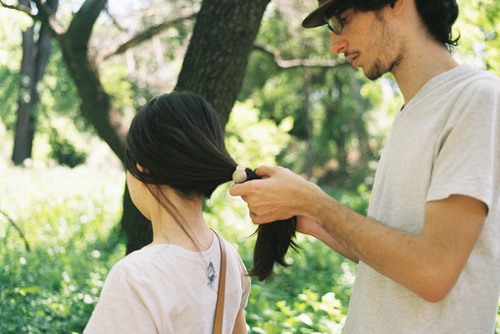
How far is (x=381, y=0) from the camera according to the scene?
197cm

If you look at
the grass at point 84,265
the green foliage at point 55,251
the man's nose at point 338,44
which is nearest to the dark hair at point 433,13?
the man's nose at point 338,44

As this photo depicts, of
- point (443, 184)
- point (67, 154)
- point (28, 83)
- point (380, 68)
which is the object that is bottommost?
point (67, 154)

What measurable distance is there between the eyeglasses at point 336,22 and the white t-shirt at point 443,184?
362 millimetres

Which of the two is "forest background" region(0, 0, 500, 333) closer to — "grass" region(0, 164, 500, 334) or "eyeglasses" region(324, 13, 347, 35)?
"grass" region(0, 164, 500, 334)

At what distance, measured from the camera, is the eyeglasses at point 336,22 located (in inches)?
82.7

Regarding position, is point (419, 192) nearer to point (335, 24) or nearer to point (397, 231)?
point (397, 231)

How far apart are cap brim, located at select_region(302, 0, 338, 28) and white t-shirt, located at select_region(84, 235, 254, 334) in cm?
83

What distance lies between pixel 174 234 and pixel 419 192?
2.47 feet

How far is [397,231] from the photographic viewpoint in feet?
5.64

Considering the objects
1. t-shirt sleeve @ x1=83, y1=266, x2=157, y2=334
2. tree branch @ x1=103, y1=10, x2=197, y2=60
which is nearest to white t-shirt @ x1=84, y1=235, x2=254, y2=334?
t-shirt sleeve @ x1=83, y1=266, x2=157, y2=334

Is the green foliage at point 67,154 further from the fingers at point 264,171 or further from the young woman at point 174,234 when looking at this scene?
the fingers at point 264,171

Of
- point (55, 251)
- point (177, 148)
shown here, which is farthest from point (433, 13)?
point (55, 251)

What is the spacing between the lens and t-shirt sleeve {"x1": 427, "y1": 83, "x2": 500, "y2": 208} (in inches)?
63.4

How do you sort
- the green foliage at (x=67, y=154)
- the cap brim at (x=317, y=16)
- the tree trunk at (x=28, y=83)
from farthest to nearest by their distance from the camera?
the green foliage at (x=67, y=154) → the tree trunk at (x=28, y=83) → the cap brim at (x=317, y=16)
